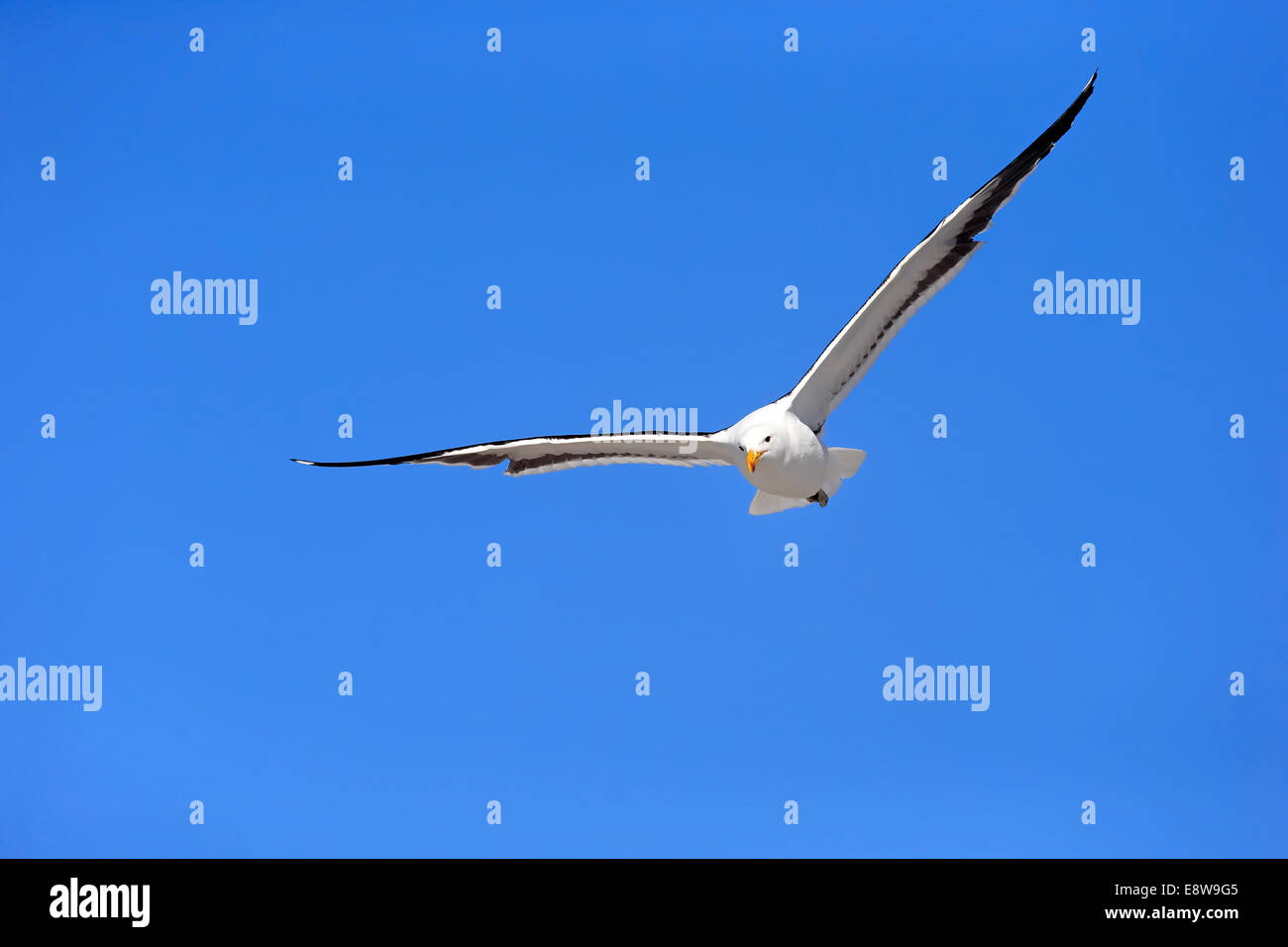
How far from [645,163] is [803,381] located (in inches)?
187

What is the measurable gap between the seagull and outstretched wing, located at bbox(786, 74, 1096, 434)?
0.04ft

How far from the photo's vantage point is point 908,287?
14.5 m

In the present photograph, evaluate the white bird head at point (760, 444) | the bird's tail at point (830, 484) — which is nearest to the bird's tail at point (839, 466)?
the bird's tail at point (830, 484)

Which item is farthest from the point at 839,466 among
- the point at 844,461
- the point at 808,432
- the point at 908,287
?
the point at 908,287

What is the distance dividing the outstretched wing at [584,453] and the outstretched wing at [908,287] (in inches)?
45.4

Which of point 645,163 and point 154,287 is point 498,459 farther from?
point 154,287

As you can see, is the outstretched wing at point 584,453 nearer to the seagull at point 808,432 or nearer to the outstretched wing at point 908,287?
the seagull at point 808,432

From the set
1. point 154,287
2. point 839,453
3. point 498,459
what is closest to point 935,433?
point 839,453

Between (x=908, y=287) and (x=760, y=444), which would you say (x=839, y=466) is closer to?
(x=760, y=444)

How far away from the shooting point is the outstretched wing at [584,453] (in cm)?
1491

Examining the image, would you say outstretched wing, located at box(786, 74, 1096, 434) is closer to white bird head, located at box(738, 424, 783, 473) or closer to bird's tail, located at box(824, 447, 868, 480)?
bird's tail, located at box(824, 447, 868, 480)

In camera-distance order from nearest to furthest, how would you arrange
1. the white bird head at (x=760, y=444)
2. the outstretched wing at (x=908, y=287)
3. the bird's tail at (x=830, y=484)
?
the outstretched wing at (x=908, y=287)
the white bird head at (x=760, y=444)
the bird's tail at (x=830, y=484)

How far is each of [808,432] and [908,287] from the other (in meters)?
1.88

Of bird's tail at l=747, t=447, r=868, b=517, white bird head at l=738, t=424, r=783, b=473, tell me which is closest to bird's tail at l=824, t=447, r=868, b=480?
bird's tail at l=747, t=447, r=868, b=517
